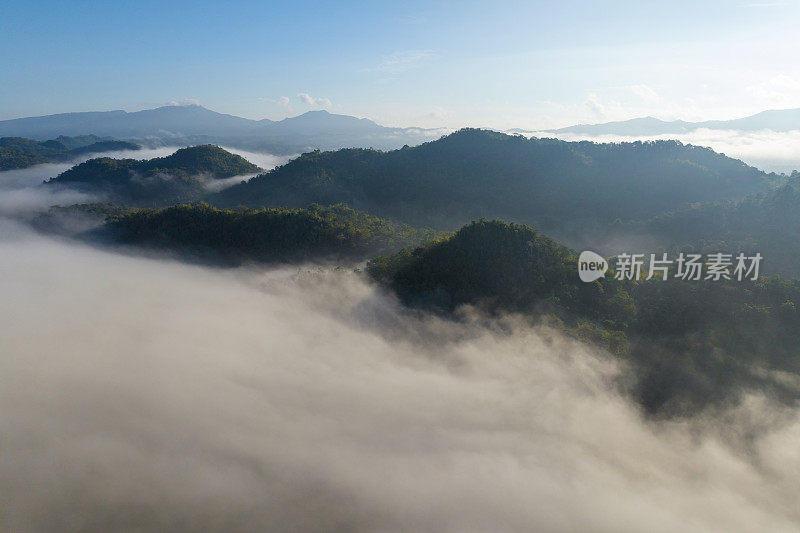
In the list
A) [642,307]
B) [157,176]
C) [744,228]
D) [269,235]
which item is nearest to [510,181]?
[744,228]

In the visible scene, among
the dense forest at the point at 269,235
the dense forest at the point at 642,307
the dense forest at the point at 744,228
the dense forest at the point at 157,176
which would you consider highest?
the dense forest at the point at 157,176

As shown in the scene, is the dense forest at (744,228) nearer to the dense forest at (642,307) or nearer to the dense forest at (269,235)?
the dense forest at (642,307)

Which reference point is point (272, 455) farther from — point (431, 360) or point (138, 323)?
point (138, 323)

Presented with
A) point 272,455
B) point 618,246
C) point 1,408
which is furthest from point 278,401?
point 618,246

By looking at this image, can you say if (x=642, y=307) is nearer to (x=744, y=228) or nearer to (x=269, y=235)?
(x=744, y=228)

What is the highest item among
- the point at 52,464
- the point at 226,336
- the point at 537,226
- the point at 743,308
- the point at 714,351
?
the point at 537,226

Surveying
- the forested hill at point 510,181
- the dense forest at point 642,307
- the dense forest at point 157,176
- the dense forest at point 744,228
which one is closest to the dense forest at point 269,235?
the dense forest at point 642,307
